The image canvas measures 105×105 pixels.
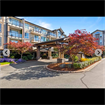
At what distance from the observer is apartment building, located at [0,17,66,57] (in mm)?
16453

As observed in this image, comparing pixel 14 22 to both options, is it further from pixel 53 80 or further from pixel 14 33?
pixel 53 80

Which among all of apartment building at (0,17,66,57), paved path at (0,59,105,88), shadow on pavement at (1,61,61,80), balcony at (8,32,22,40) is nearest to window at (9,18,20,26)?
apartment building at (0,17,66,57)

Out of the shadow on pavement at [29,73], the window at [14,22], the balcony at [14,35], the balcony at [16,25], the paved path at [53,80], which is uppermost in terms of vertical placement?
the window at [14,22]

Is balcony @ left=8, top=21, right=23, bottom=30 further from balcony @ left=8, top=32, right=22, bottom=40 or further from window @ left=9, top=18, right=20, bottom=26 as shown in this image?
balcony @ left=8, top=32, right=22, bottom=40

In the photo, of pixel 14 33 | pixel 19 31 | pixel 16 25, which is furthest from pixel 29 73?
pixel 19 31

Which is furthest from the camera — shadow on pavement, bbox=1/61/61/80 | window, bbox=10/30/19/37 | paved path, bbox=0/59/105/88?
window, bbox=10/30/19/37

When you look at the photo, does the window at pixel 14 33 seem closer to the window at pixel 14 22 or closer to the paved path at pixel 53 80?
the window at pixel 14 22

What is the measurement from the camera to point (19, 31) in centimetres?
2034

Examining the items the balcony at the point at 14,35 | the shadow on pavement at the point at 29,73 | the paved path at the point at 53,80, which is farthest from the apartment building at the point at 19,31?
the paved path at the point at 53,80

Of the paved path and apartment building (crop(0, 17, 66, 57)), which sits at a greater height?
apartment building (crop(0, 17, 66, 57))

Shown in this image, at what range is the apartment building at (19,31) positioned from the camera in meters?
16.5
